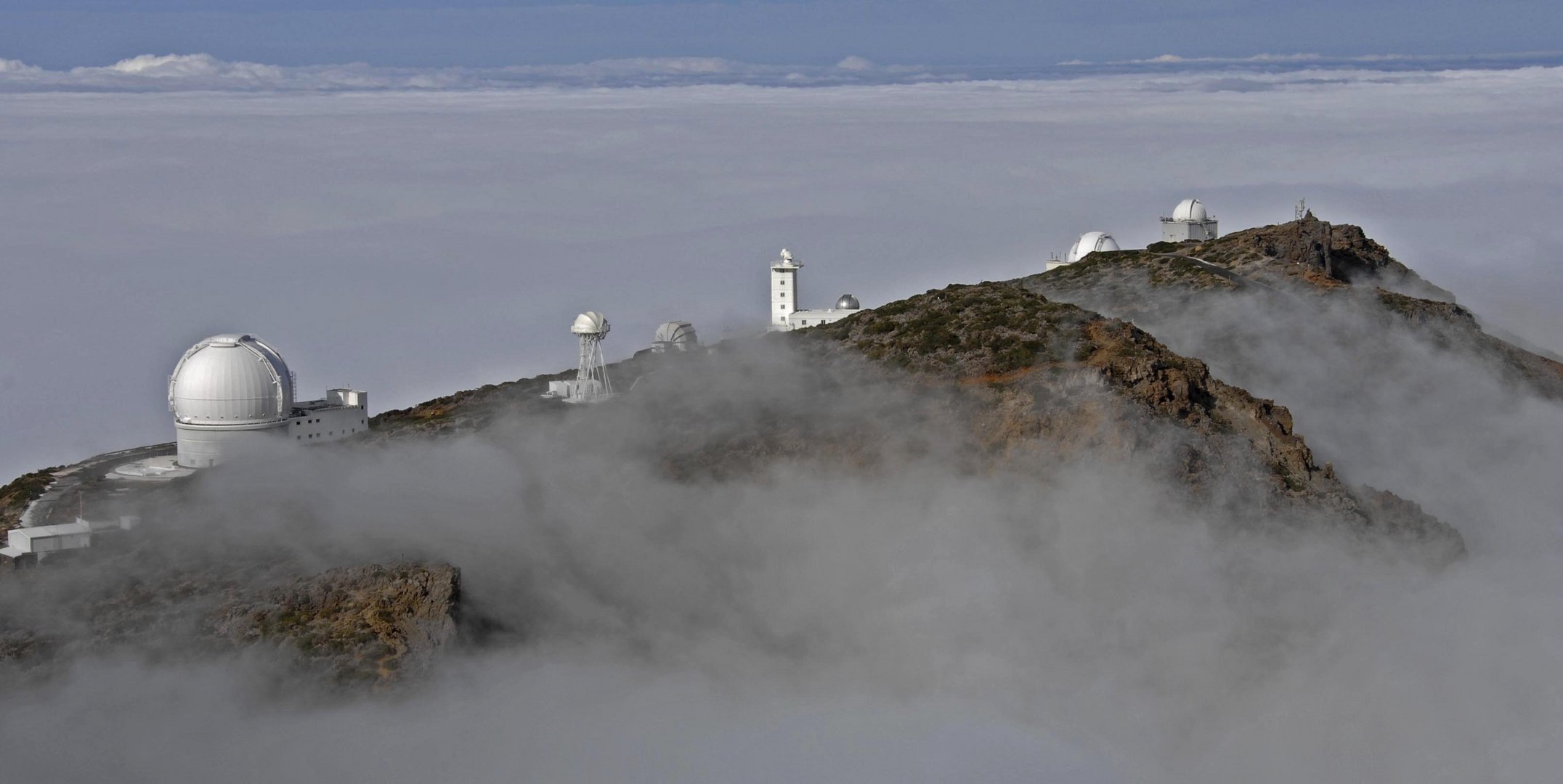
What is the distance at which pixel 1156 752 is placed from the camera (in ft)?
192

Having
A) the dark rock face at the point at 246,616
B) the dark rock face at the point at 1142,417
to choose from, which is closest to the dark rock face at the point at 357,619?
the dark rock face at the point at 246,616

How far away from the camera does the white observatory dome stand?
415 ft

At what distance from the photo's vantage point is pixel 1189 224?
128 metres

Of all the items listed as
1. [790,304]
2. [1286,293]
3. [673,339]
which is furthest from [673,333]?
[1286,293]

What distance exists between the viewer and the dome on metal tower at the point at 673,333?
3944 inches

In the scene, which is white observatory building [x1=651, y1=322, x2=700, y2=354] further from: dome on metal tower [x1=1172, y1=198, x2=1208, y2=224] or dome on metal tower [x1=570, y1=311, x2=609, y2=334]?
dome on metal tower [x1=1172, y1=198, x2=1208, y2=224]

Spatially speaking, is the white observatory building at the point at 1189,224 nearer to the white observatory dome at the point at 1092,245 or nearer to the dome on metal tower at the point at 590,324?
the white observatory dome at the point at 1092,245

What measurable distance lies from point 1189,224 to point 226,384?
79603mm

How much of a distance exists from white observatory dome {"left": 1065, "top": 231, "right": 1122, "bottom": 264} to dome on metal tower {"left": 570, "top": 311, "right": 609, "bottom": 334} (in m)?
48.6

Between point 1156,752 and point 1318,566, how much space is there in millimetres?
13728

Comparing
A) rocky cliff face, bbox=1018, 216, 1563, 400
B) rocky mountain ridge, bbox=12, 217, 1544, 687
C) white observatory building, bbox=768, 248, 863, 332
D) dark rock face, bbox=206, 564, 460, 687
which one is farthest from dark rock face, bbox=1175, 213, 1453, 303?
dark rock face, bbox=206, 564, 460, 687

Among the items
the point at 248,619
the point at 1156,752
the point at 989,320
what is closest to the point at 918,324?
the point at 989,320

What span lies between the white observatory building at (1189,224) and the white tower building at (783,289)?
97.3 feet

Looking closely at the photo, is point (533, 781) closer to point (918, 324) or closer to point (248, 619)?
point (248, 619)
